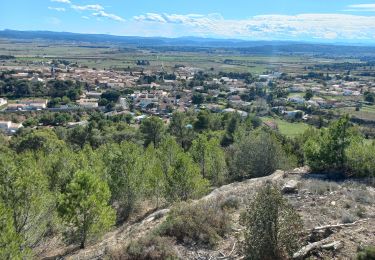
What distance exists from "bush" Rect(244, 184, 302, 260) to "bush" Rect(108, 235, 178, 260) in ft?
9.20

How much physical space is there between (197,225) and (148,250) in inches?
78.4

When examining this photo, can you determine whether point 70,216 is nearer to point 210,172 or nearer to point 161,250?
point 161,250

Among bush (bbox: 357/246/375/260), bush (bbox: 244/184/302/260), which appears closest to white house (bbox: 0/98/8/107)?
bush (bbox: 244/184/302/260)

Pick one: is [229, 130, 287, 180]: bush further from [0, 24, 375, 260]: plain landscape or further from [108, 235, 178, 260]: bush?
[108, 235, 178, 260]: bush

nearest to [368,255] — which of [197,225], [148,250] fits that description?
[197,225]

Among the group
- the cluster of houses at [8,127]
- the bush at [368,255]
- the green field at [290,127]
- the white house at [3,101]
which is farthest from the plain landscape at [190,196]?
the white house at [3,101]

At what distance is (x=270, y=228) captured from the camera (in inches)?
436

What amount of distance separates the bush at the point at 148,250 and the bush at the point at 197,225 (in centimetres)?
59

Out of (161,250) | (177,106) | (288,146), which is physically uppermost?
(161,250)

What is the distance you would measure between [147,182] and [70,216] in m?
6.45

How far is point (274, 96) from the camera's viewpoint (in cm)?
9275

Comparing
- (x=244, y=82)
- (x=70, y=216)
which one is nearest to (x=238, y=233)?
(x=70, y=216)

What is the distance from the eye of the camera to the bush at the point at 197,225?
13750mm

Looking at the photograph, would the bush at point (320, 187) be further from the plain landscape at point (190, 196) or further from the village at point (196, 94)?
the village at point (196, 94)
